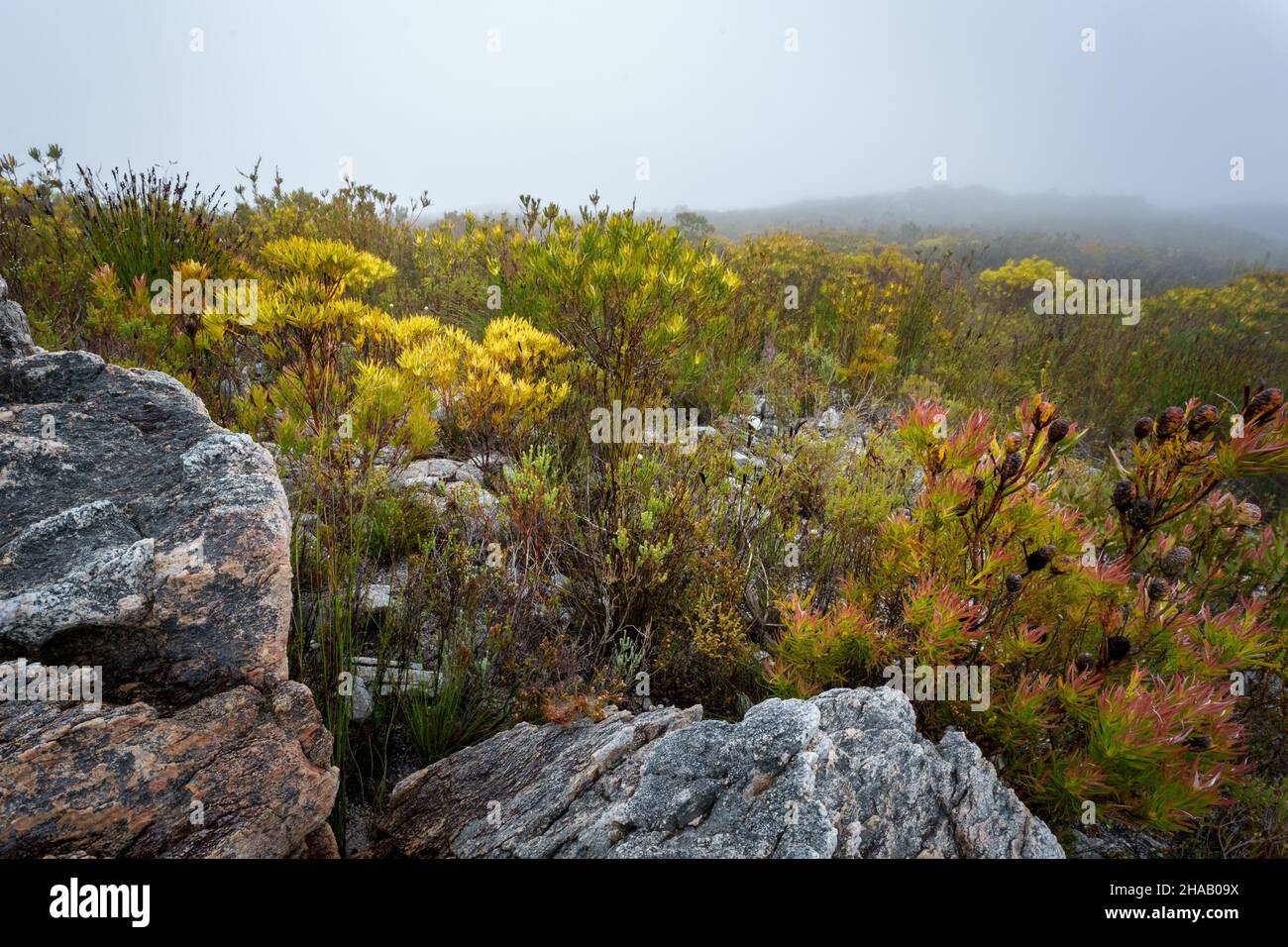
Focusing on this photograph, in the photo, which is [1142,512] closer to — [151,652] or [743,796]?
[743,796]

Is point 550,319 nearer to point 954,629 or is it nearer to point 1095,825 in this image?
point 954,629

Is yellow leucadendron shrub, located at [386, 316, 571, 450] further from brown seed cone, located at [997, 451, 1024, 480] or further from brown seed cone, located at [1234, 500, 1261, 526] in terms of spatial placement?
brown seed cone, located at [1234, 500, 1261, 526]

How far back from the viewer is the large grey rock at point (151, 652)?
125 cm

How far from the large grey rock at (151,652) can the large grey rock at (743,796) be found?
38 cm

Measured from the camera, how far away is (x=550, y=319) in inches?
168

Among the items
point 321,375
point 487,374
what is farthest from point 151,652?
point 487,374

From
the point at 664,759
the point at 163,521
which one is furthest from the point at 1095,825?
the point at 163,521

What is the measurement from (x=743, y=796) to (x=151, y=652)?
61.1 inches

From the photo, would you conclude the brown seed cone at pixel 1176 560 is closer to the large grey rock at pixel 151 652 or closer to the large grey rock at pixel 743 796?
the large grey rock at pixel 743 796

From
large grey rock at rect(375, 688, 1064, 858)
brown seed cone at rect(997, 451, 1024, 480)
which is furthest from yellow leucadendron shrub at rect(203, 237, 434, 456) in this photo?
brown seed cone at rect(997, 451, 1024, 480)

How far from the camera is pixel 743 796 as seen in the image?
4.94ft

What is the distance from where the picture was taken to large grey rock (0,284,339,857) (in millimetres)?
1252

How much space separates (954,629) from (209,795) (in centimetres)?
203

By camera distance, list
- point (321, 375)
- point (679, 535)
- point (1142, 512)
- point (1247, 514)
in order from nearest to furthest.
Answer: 1. point (1142, 512)
2. point (1247, 514)
3. point (679, 535)
4. point (321, 375)
